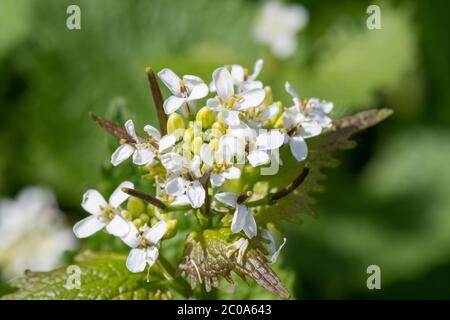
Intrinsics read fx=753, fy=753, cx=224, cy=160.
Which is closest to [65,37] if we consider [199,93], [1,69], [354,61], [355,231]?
[1,69]

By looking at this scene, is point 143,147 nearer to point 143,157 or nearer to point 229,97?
point 143,157

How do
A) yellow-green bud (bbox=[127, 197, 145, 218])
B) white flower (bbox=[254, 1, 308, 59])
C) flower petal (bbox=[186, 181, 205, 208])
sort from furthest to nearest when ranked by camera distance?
white flower (bbox=[254, 1, 308, 59]) < yellow-green bud (bbox=[127, 197, 145, 218]) < flower petal (bbox=[186, 181, 205, 208])

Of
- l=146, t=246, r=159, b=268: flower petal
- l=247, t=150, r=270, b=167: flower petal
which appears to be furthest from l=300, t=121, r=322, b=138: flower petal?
l=146, t=246, r=159, b=268: flower petal

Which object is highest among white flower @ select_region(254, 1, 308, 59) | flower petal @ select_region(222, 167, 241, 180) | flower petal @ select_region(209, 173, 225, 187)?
white flower @ select_region(254, 1, 308, 59)

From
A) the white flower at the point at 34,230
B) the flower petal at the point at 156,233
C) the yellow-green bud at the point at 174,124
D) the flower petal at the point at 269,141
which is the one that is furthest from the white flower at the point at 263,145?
the white flower at the point at 34,230

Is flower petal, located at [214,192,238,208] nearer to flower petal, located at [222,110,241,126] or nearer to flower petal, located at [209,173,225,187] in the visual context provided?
flower petal, located at [209,173,225,187]

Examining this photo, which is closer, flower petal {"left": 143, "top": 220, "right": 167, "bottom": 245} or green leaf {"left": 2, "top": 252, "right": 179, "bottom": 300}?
flower petal {"left": 143, "top": 220, "right": 167, "bottom": 245}

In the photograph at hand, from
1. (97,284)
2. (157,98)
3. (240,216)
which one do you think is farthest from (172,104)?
(97,284)
